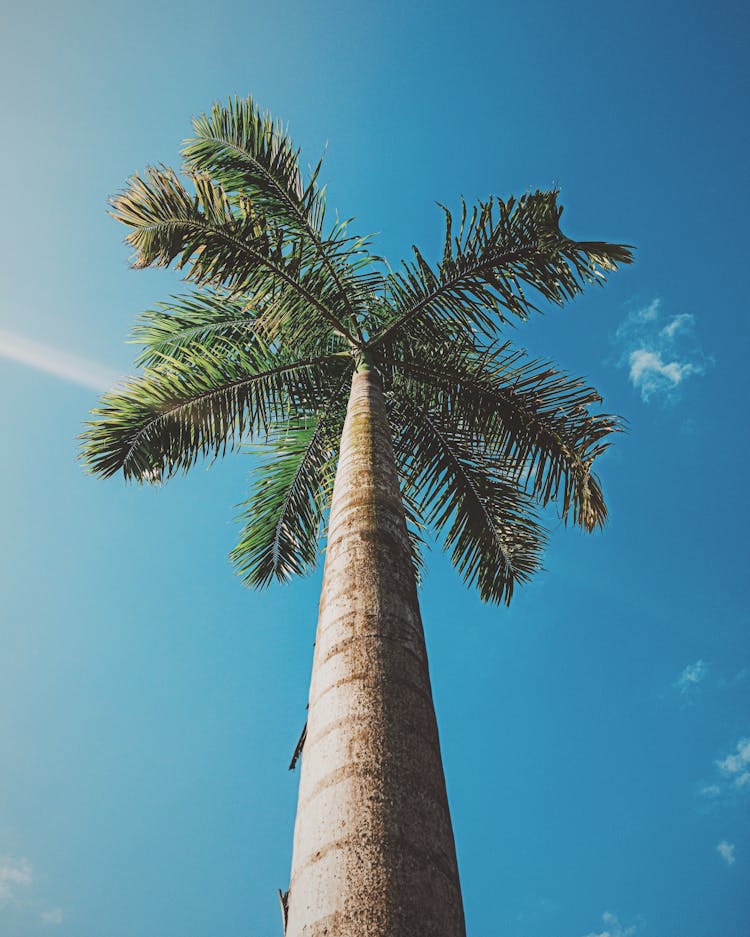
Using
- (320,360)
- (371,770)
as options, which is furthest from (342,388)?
(371,770)

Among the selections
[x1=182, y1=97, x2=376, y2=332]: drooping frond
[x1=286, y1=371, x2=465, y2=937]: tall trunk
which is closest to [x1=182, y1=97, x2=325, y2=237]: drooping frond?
[x1=182, y1=97, x2=376, y2=332]: drooping frond

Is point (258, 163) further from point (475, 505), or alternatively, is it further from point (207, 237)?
point (475, 505)

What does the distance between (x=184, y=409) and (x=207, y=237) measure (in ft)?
6.05

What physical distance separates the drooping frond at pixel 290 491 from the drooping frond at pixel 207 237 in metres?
1.90

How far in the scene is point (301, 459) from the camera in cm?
803

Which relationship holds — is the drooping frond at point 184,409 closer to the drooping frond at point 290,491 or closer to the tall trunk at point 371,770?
the drooping frond at point 290,491

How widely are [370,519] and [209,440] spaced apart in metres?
4.10

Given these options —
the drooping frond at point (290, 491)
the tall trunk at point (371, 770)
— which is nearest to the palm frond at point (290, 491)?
the drooping frond at point (290, 491)

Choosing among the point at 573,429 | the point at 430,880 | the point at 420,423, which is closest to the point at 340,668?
the point at 430,880

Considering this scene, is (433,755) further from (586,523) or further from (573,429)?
(573,429)

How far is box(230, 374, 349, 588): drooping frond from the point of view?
8039 millimetres

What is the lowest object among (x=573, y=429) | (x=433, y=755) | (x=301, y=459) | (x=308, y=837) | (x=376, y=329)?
(x=308, y=837)

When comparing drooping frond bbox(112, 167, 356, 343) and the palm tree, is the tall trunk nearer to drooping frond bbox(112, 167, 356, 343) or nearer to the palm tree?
the palm tree

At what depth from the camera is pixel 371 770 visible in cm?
209
